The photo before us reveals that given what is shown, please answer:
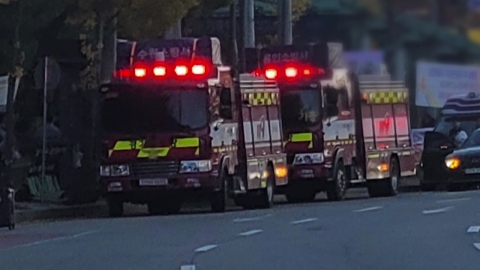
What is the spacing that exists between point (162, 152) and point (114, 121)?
1097mm

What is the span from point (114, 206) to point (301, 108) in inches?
213

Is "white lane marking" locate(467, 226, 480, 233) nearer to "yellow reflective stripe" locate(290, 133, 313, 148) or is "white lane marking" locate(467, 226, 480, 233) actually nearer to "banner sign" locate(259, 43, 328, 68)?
"banner sign" locate(259, 43, 328, 68)

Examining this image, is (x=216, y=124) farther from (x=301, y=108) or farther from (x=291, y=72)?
(x=291, y=72)

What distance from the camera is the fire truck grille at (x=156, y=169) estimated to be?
86.4ft

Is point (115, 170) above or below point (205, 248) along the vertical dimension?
above

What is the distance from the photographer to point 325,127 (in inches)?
1209

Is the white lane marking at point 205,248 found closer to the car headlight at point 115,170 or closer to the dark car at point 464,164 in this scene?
the car headlight at point 115,170

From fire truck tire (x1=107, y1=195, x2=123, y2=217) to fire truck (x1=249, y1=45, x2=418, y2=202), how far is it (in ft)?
15.5

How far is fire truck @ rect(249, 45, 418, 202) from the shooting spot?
30672mm

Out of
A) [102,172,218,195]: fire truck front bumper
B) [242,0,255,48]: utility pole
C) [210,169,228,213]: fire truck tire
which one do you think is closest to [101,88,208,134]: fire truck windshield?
[102,172,218,195]: fire truck front bumper

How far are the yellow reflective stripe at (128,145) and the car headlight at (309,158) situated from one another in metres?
5.33

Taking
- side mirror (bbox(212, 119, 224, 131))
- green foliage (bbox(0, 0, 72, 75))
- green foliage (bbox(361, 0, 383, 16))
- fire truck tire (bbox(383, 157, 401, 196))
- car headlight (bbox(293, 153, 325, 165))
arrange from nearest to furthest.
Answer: green foliage (bbox(361, 0, 383, 16)), side mirror (bbox(212, 119, 224, 131)), green foliage (bbox(0, 0, 72, 75)), car headlight (bbox(293, 153, 325, 165)), fire truck tire (bbox(383, 157, 401, 196))

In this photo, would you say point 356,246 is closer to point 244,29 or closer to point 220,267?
point 220,267

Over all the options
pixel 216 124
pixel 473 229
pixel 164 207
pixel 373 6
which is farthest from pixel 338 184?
pixel 373 6
